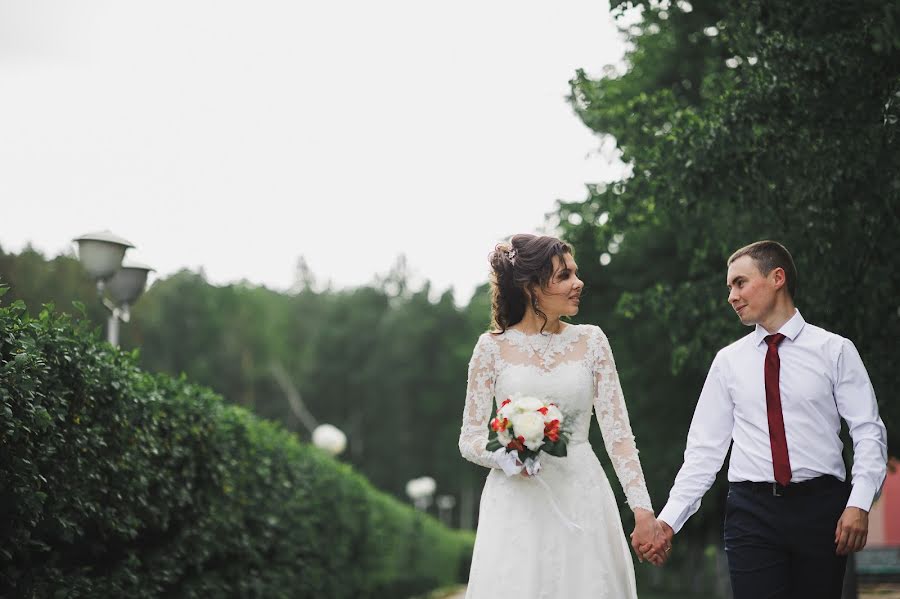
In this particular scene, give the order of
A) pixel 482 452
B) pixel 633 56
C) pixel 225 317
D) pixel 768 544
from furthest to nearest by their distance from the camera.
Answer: pixel 225 317, pixel 633 56, pixel 482 452, pixel 768 544

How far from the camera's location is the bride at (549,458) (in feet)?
15.5

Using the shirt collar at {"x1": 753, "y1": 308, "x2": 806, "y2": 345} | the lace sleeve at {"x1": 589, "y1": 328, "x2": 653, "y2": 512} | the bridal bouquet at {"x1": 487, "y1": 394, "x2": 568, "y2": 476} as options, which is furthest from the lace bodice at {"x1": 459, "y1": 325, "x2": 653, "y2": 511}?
the shirt collar at {"x1": 753, "y1": 308, "x2": 806, "y2": 345}

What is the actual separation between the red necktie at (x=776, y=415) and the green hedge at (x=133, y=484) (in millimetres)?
3510

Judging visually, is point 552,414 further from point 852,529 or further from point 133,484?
point 133,484

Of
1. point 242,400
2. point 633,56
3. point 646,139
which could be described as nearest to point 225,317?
point 242,400

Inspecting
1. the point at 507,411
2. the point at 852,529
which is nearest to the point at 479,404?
the point at 507,411

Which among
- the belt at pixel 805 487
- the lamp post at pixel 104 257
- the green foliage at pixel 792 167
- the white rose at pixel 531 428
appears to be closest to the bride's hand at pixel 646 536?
the belt at pixel 805 487

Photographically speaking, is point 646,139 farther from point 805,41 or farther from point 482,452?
point 482,452

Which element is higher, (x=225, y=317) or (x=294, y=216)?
(x=294, y=216)

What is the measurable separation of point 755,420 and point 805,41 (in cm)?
425

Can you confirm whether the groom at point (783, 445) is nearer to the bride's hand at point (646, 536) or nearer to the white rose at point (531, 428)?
the bride's hand at point (646, 536)

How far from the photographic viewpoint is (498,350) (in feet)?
16.5

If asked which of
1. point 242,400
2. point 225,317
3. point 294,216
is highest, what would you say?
point 294,216

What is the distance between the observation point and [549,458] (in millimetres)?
4867
